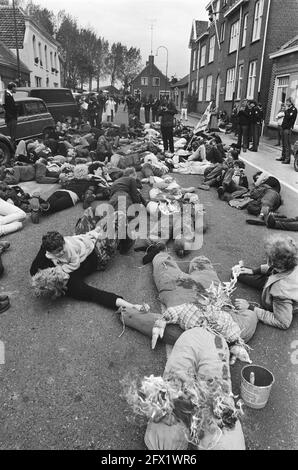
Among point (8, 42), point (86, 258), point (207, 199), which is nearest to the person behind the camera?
point (86, 258)

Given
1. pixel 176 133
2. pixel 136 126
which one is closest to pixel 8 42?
pixel 136 126

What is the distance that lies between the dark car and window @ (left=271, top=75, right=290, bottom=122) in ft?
34.7

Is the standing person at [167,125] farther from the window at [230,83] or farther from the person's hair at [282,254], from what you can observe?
the window at [230,83]

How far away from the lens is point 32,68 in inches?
1193

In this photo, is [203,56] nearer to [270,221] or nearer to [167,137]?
[167,137]

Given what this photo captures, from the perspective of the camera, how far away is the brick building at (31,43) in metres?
28.4

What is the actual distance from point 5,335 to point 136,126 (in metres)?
18.7

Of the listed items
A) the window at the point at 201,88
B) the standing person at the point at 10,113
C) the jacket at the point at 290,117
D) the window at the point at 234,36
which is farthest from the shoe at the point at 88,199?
the window at the point at 201,88

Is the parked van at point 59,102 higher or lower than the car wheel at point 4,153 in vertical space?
higher

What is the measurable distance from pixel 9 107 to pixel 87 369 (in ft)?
33.0

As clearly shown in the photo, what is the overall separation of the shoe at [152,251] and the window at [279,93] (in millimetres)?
14964

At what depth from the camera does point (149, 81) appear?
75250 millimetres

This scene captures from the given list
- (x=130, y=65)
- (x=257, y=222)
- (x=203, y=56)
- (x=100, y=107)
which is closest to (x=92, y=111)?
(x=100, y=107)
